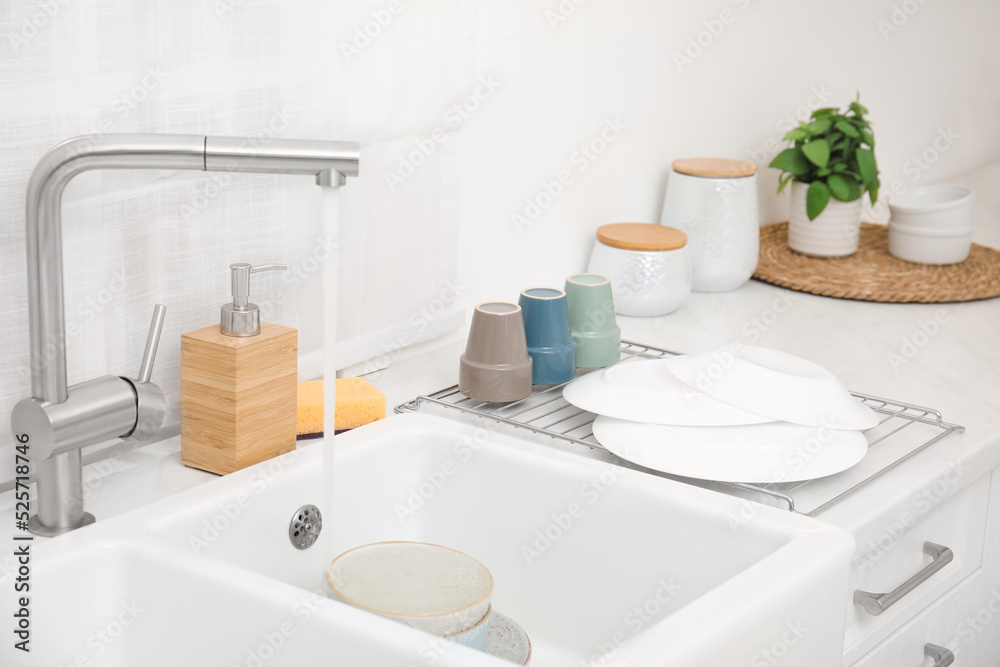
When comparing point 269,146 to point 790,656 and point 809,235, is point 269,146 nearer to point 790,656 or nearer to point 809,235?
point 790,656

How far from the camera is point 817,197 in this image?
186 centimetres

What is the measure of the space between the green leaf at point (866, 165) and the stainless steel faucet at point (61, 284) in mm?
1282

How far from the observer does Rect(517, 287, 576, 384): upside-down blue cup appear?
1.23m

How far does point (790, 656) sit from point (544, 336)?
1.70ft

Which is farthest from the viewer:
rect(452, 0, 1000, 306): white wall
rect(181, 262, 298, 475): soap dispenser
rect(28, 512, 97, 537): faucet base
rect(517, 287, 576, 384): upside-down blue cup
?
rect(452, 0, 1000, 306): white wall

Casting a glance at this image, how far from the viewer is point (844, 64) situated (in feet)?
7.39

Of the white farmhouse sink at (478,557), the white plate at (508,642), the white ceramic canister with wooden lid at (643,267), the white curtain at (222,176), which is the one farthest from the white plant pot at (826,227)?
the white plate at (508,642)

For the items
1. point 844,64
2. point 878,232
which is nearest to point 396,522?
point 878,232

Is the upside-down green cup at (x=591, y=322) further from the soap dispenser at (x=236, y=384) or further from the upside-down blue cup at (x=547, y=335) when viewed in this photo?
the soap dispenser at (x=236, y=384)

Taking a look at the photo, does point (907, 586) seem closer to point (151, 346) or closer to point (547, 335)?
point (547, 335)

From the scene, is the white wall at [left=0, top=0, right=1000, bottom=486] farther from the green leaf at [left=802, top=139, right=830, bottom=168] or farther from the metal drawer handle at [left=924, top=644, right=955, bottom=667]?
the metal drawer handle at [left=924, top=644, right=955, bottom=667]

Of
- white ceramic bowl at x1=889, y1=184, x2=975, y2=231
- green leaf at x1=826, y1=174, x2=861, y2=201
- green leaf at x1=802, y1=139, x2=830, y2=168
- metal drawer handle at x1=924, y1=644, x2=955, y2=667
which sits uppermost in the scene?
green leaf at x1=802, y1=139, x2=830, y2=168

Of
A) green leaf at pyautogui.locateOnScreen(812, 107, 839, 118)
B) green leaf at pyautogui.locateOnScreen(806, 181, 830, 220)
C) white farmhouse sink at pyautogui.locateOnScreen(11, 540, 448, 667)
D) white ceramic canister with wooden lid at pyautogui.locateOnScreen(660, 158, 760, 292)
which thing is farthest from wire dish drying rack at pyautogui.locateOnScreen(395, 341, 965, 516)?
green leaf at pyautogui.locateOnScreen(812, 107, 839, 118)

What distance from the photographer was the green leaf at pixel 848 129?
184 centimetres
